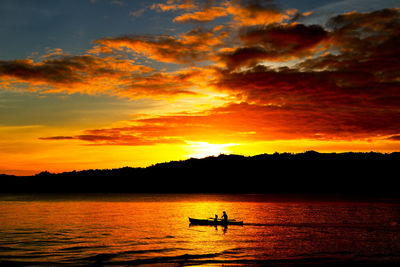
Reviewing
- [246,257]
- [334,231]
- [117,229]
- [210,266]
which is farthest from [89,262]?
[334,231]

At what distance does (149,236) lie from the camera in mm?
67500

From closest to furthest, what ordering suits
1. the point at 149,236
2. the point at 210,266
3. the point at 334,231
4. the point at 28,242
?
1. the point at 210,266
2. the point at 28,242
3. the point at 149,236
4. the point at 334,231

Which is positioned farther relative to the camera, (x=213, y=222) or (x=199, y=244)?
(x=213, y=222)

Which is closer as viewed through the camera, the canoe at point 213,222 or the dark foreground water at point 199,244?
the dark foreground water at point 199,244

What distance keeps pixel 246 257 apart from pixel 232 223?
35.5 meters

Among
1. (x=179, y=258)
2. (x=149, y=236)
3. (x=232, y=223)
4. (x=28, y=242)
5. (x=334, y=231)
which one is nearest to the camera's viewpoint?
(x=179, y=258)

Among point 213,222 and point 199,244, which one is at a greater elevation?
point 213,222

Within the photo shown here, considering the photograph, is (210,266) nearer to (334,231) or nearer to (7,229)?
(334,231)

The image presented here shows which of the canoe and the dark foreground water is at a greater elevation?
the canoe

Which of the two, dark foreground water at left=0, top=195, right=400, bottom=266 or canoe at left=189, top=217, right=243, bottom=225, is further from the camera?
canoe at left=189, top=217, right=243, bottom=225

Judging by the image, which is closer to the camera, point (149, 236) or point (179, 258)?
point (179, 258)

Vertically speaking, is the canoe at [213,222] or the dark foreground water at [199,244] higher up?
the canoe at [213,222]

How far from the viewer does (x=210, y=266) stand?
141ft

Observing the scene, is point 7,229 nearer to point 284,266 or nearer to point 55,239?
point 55,239
